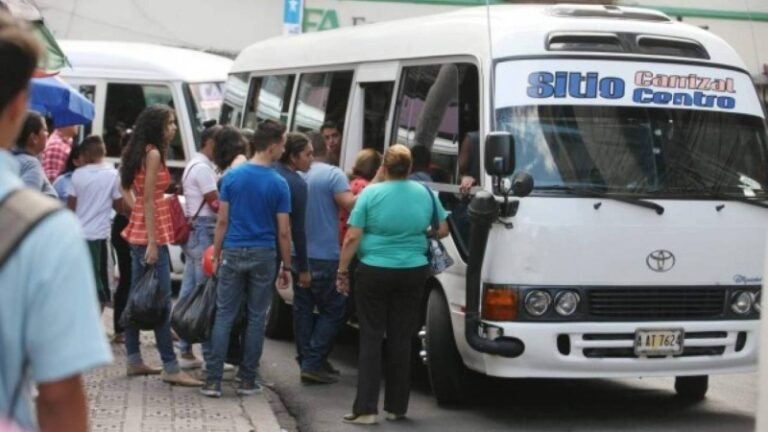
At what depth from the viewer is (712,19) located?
31.2 metres

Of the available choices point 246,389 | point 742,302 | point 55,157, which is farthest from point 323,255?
point 55,157

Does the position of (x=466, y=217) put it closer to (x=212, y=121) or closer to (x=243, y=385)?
(x=243, y=385)

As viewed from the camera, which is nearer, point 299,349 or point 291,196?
point 291,196

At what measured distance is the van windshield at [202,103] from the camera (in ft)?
57.1

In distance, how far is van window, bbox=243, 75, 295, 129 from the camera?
13653mm

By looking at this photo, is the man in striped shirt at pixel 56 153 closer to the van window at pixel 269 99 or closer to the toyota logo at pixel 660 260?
the van window at pixel 269 99

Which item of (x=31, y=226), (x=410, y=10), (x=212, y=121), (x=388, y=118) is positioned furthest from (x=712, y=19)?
(x=31, y=226)

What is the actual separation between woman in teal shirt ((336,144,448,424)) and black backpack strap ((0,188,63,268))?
246 inches

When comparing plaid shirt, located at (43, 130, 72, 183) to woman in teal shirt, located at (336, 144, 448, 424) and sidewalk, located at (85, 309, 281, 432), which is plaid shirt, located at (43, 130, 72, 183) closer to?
sidewalk, located at (85, 309, 281, 432)

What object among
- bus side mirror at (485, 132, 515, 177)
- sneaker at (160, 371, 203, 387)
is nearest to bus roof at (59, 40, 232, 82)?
sneaker at (160, 371, 203, 387)

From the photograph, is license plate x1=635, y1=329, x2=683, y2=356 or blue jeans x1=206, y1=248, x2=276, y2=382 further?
blue jeans x1=206, y1=248, x2=276, y2=382

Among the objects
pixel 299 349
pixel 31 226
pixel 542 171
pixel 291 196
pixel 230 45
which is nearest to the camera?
pixel 31 226

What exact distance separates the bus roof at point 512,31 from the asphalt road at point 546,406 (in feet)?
7.87

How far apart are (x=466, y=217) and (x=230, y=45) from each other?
68.1 feet
